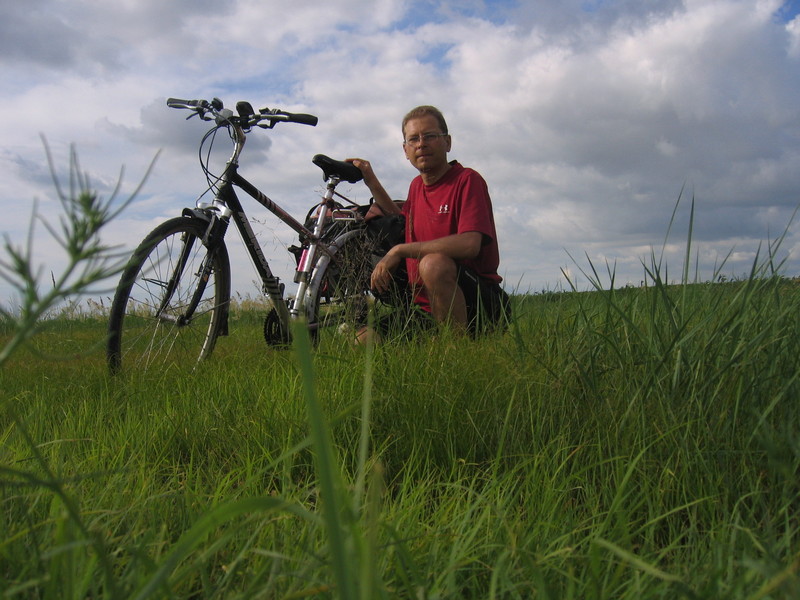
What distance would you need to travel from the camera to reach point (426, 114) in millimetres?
4172

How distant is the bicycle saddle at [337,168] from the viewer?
4617 mm

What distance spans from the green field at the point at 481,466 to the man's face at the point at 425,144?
1.61 metres

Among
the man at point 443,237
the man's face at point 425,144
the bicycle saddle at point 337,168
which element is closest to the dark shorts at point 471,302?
the man at point 443,237

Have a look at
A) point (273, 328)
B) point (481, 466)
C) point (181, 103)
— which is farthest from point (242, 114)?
point (481, 466)

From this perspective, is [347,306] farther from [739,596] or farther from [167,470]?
[739,596]

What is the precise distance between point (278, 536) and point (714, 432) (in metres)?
1.12

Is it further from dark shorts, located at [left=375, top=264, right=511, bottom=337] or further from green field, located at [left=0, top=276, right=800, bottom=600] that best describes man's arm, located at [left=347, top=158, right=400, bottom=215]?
green field, located at [left=0, top=276, right=800, bottom=600]

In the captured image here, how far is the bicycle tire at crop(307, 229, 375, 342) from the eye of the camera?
415 centimetres

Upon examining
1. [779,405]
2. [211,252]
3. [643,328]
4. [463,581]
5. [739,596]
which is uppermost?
[211,252]

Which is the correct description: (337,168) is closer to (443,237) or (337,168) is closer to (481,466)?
(443,237)

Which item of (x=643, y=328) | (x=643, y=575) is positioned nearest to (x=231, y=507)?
(x=643, y=575)

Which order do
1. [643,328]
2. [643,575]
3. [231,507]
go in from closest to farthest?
[231,507], [643,575], [643,328]

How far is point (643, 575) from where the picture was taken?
1.23 meters

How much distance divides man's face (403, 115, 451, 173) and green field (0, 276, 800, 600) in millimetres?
1606
